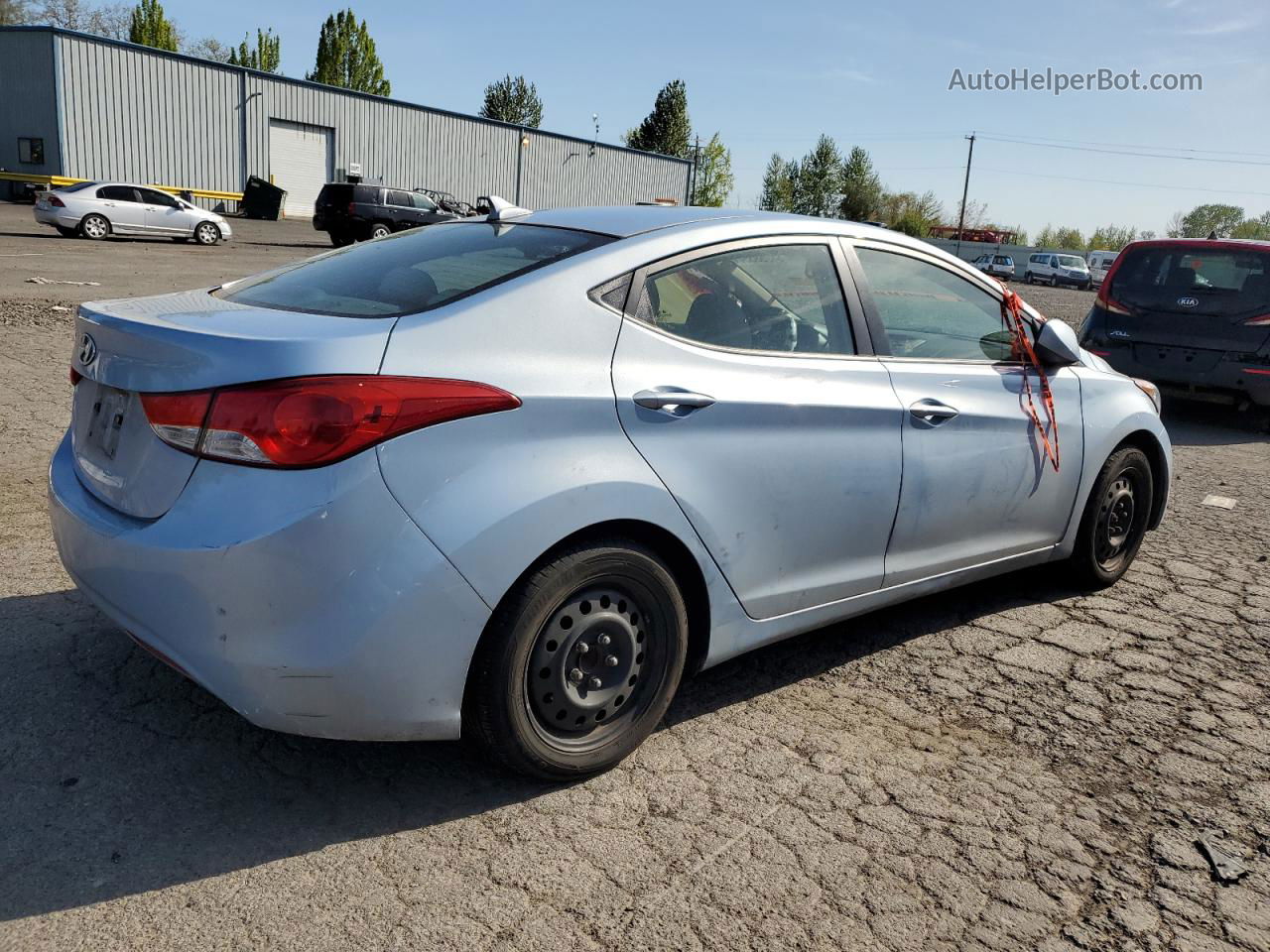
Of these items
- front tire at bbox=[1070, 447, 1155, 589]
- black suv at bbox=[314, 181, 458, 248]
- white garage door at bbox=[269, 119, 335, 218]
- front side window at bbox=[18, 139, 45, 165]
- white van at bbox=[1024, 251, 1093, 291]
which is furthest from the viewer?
white van at bbox=[1024, 251, 1093, 291]

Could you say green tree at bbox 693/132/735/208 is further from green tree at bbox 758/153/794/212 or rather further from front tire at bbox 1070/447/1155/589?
front tire at bbox 1070/447/1155/589

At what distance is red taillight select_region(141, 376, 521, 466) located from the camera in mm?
2416

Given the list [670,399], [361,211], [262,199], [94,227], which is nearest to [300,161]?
[262,199]

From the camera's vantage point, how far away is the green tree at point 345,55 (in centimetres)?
8262

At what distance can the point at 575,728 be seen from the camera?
2900mm

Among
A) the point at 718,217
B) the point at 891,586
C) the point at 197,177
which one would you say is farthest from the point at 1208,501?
the point at 197,177

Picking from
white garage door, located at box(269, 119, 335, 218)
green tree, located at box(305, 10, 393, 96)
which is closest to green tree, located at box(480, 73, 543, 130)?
green tree, located at box(305, 10, 393, 96)

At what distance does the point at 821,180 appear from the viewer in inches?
3573

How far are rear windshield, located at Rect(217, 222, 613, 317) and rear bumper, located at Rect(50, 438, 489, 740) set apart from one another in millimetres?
597

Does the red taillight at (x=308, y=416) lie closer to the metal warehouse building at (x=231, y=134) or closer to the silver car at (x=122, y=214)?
the silver car at (x=122, y=214)

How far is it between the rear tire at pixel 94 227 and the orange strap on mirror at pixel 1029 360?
83.9 ft

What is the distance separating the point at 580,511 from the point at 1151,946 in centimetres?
163

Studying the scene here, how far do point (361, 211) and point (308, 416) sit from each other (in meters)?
28.5

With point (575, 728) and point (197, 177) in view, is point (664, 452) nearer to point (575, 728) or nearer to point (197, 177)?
point (575, 728)
